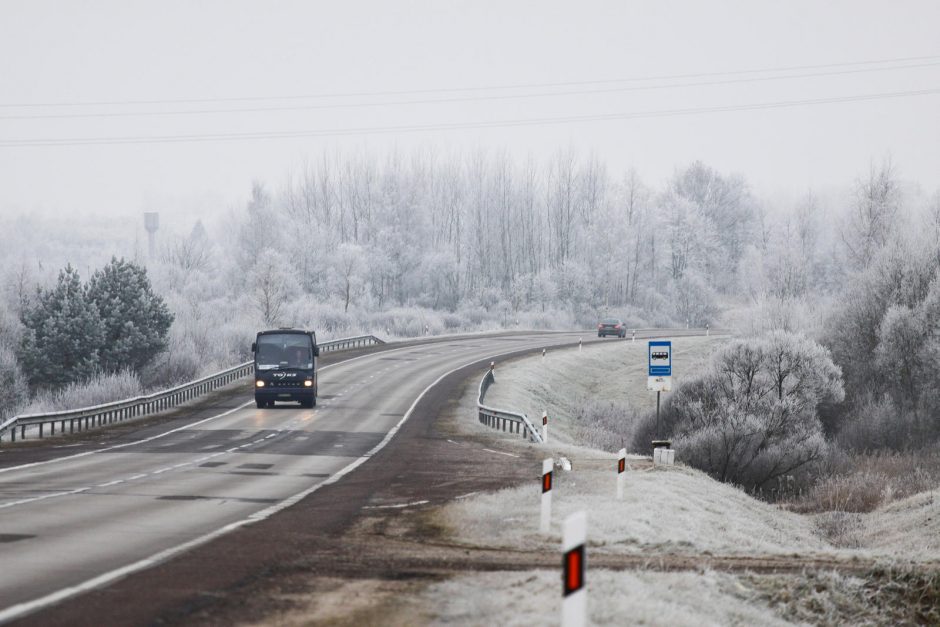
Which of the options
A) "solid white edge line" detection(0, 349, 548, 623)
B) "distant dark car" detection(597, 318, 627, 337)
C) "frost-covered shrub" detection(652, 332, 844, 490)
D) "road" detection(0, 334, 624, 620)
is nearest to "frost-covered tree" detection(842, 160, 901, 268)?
"distant dark car" detection(597, 318, 627, 337)

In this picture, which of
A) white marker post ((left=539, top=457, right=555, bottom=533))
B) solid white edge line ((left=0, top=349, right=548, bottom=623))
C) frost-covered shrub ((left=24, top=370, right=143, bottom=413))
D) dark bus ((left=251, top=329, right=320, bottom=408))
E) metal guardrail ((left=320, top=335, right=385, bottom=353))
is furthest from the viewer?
metal guardrail ((left=320, top=335, right=385, bottom=353))

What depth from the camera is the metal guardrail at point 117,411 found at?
29266 mm

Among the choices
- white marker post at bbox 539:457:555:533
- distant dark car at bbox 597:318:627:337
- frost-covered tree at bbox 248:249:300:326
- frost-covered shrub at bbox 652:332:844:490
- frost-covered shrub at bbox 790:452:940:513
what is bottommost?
frost-covered shrub at bbox 790:452:940:513

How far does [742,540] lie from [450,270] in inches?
3941

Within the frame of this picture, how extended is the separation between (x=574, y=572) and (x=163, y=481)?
15.1 metres

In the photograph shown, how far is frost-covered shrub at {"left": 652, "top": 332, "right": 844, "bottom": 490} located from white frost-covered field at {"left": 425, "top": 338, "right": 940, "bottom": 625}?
10.1 m

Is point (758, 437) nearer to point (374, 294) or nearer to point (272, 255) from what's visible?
point (272, 255)

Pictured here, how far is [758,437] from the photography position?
3859cm

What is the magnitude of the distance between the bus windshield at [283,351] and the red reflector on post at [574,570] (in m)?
31.6

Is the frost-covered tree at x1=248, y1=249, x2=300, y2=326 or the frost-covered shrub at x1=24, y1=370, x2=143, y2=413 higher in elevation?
the frost-covered tree at x1=248, y1=249, x2=300, y2=326

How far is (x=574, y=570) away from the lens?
6.24 metres

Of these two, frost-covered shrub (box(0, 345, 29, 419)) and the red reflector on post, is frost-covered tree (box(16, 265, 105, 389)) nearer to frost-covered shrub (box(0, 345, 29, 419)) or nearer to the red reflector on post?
frost-covered shrub (box(0, 345, 29, 419))

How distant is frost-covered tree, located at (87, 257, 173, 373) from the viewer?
56.9m

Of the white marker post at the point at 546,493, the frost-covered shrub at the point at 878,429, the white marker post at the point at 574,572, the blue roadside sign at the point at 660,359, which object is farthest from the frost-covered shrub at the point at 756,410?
the white marker post at the point at 574,572
